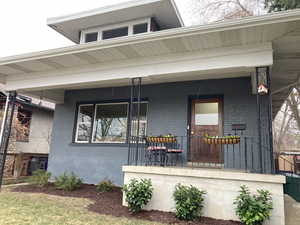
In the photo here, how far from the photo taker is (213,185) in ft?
12.8

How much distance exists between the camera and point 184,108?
5.98 m

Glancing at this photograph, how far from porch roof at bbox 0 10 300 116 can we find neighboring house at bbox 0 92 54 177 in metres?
4.16

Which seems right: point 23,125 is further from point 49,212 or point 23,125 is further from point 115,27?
point 49,212

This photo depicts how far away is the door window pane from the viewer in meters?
5.78

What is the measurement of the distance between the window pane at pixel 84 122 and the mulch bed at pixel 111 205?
158cm

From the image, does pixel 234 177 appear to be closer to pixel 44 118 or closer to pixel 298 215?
pixel 298 215

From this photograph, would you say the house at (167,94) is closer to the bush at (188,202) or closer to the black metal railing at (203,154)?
the black metal railing at (203,154)

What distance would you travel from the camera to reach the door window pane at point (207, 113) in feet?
19.0

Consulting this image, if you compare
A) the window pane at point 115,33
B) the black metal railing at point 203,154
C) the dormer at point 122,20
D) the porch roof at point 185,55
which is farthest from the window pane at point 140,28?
the black metal railing at point 203,154

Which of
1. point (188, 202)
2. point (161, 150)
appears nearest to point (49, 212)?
point (188, 202)

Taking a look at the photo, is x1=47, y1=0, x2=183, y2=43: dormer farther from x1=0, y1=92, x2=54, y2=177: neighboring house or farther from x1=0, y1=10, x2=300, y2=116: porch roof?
x1=0, y1=92, x2=54, y2=177: neighboring house

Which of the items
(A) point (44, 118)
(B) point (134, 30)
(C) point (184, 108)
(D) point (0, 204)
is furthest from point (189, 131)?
(A) point (44, 118)

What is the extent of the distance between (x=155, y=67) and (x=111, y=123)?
2923 mm

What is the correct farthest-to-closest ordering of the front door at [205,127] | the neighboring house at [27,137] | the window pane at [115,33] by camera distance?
the neighboring house at [27,137], the window pane at [115,33], the front door at [205,127]
